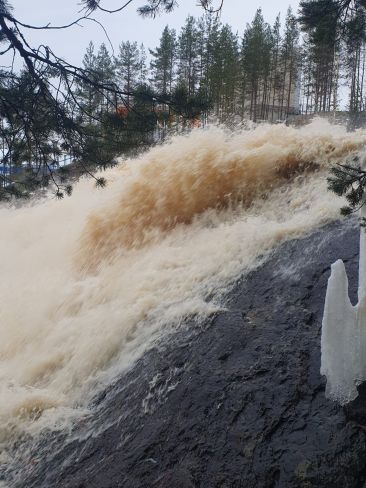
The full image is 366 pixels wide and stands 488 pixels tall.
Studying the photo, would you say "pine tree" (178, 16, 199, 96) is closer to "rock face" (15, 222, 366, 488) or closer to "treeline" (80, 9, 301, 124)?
"treeline" (80, 9, 301, 124)

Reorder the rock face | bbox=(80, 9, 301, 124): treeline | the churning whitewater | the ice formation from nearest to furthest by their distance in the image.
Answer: the rock face → the ice formation → the churning whitewater → bbox=(80, 9, 301, 124): treeline

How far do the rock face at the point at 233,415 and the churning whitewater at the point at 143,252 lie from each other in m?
0.43

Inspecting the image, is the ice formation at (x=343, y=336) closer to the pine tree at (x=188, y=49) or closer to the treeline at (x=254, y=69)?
the treeline at (x=254, y=69)

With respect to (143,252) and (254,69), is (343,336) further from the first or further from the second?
(254,69)

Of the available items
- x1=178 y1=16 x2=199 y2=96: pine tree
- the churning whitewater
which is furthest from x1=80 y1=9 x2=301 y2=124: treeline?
the churning whitewater

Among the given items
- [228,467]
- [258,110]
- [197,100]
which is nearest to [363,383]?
[228,467]

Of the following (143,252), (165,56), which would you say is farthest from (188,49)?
(143,252)

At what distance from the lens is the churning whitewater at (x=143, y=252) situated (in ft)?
15.6

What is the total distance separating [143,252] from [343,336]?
14.2ft

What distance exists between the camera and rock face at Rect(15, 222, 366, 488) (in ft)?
9.64

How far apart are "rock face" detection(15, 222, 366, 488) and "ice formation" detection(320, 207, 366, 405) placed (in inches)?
5.7

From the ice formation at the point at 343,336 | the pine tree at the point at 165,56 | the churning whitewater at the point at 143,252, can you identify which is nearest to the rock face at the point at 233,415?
the ice formation at the point at 343,336

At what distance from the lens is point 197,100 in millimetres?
3838

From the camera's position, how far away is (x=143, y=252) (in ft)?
23.2
